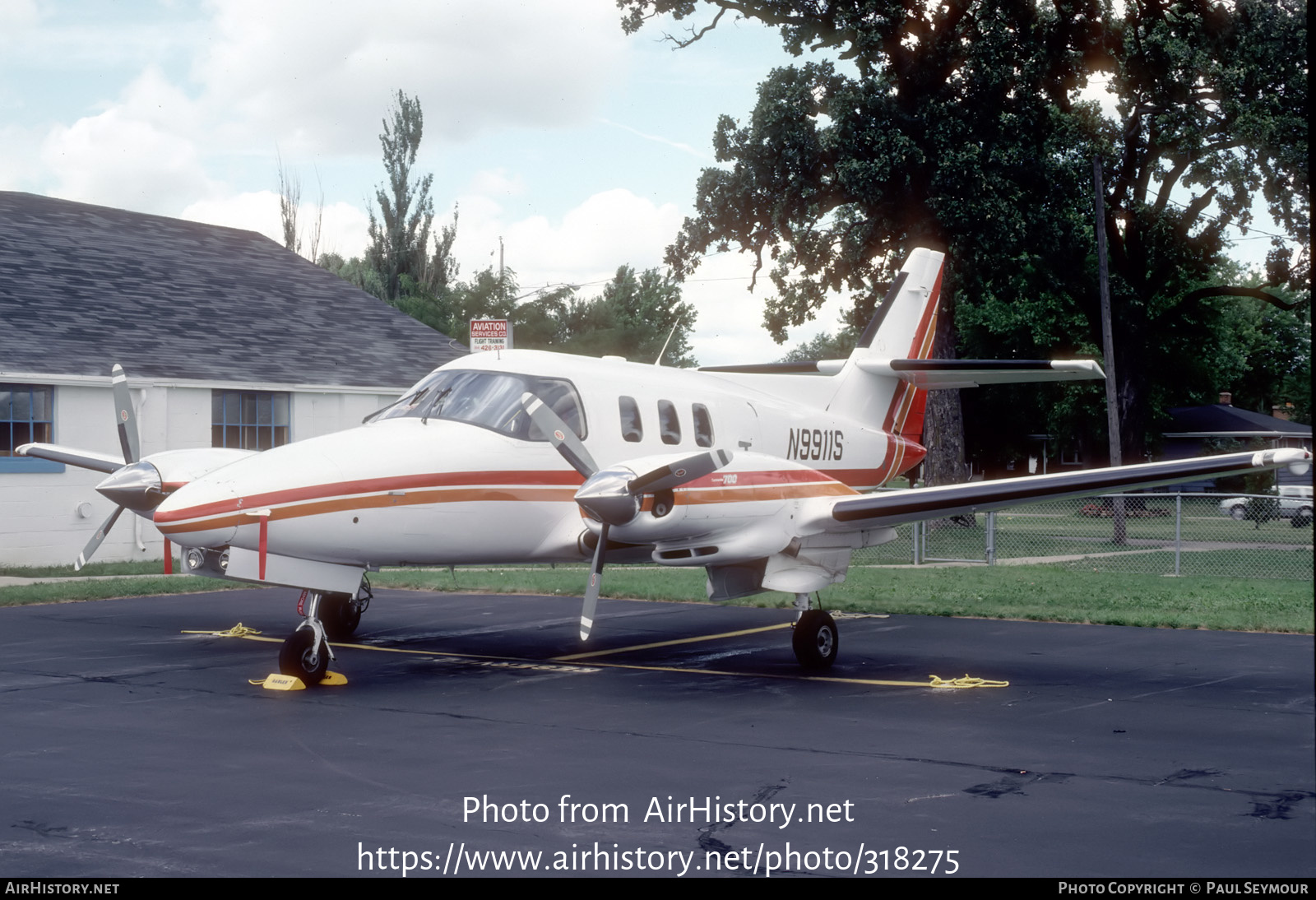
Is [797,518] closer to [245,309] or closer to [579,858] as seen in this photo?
[579,858]

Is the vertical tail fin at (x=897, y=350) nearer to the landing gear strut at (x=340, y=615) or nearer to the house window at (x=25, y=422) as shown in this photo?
the landing gear strut at (x=340, y=615)

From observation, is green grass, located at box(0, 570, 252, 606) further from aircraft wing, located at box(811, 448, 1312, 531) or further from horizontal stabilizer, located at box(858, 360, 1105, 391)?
aircraft wing, located at box(811, 448, 1312, 531)

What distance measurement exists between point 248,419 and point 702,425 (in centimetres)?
1518

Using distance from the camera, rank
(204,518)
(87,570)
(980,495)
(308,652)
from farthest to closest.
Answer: (87,570)
(980,495)
(308,652)
(204,518)

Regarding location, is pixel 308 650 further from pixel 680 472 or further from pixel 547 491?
pixel 680 472

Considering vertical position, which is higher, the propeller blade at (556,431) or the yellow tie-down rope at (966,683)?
the propeller blade at (556,431)

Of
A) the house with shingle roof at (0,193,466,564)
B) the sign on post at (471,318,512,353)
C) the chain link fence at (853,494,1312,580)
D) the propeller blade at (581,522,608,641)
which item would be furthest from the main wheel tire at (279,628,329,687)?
the house with shingle roof at (0,193,466,564)

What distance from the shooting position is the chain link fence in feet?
79.3

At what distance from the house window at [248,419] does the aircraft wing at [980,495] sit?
1636 cm

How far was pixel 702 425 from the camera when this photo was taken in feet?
45.3

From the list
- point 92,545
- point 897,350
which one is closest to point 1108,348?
point 897,350

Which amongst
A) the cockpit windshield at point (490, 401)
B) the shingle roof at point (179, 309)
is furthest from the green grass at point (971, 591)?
the cockpit windshield at point (490, 401)

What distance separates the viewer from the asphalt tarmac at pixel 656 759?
6.25 meters

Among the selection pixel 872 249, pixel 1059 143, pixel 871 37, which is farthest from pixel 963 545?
pixel 871 37
